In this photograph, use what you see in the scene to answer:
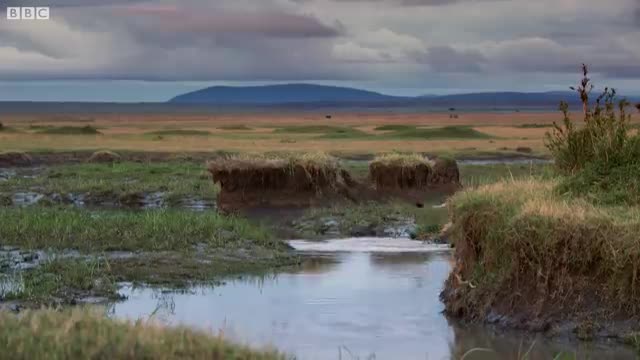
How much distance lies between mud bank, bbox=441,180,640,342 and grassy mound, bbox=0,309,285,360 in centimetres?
633

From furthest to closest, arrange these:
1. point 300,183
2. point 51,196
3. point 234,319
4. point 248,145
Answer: point 248,145 < point 51,196 < point 300,183 < point 234,319

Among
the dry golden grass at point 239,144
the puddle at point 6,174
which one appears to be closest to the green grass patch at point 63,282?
the puddle at point 6,174

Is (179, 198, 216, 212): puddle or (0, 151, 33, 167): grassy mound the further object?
(0, 151, 33, 167): grassy mound

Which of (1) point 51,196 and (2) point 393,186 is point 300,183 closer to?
(2) point 393,186

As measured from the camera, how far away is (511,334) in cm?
1436

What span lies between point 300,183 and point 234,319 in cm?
1716

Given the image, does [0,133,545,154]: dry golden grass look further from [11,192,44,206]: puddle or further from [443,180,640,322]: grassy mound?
[443,180,640,322]: grassy mound

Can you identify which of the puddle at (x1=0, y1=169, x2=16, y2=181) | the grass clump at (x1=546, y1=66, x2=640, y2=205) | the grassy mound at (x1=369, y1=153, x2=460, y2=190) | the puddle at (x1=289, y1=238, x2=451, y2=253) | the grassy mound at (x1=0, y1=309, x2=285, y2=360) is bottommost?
the puddle at (x1=0, y1=169, x2=16, y2=181)

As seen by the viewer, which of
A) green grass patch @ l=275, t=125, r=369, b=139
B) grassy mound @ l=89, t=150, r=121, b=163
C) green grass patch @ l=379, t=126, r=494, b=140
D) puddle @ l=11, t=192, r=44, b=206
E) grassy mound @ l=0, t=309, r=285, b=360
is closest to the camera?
grassy mound @ l=0, t=309, r=285, b=360

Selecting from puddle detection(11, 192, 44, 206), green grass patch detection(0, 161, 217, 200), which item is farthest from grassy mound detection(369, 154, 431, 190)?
puddle detection(11, 192, 44, 206)

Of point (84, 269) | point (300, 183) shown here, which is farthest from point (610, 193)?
point (300, 183)

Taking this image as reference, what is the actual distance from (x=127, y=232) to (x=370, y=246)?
17.1ft

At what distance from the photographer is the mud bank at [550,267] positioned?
13859mm

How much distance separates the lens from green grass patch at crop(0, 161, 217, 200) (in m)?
37.8
